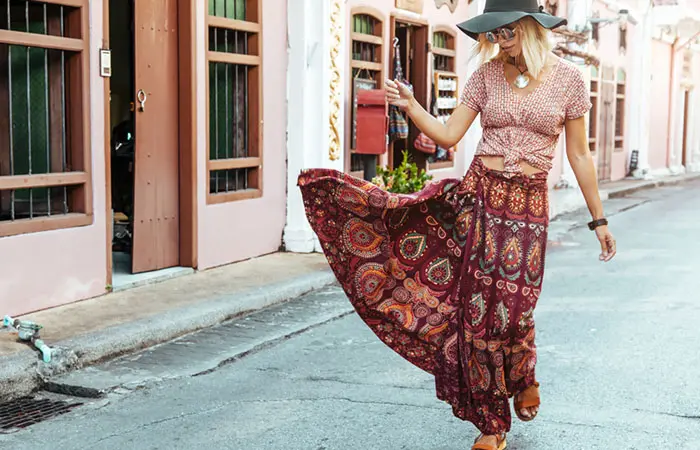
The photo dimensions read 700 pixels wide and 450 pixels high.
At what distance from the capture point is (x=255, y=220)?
1014 centimetres

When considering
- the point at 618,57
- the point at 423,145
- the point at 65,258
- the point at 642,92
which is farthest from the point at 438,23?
the point at 642,92

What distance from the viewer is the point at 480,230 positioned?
4.36m

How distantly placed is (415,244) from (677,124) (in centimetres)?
2919

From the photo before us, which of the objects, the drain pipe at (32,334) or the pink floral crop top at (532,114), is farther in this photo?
the drain pipe at (32,334)

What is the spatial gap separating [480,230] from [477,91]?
1.94 feet

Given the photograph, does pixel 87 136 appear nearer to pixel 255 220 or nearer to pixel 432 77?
pixel 255 220

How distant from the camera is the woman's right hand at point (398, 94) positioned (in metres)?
4.34

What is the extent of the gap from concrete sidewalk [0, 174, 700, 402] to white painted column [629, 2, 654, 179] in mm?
18232

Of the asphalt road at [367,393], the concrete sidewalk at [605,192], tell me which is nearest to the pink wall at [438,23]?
the concrete sidewalk at [605,192]

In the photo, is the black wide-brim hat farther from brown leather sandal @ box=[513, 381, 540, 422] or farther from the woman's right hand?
brown leather sandal @ box=[513, 381, 540, 422]

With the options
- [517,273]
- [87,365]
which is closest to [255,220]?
[87,365]

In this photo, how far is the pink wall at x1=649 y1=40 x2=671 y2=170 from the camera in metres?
28.9

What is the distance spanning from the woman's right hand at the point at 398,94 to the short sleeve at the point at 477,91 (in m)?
0.27

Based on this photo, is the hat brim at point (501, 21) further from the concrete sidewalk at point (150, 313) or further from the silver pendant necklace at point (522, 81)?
the concrete sidewalk at point (150, 313)
